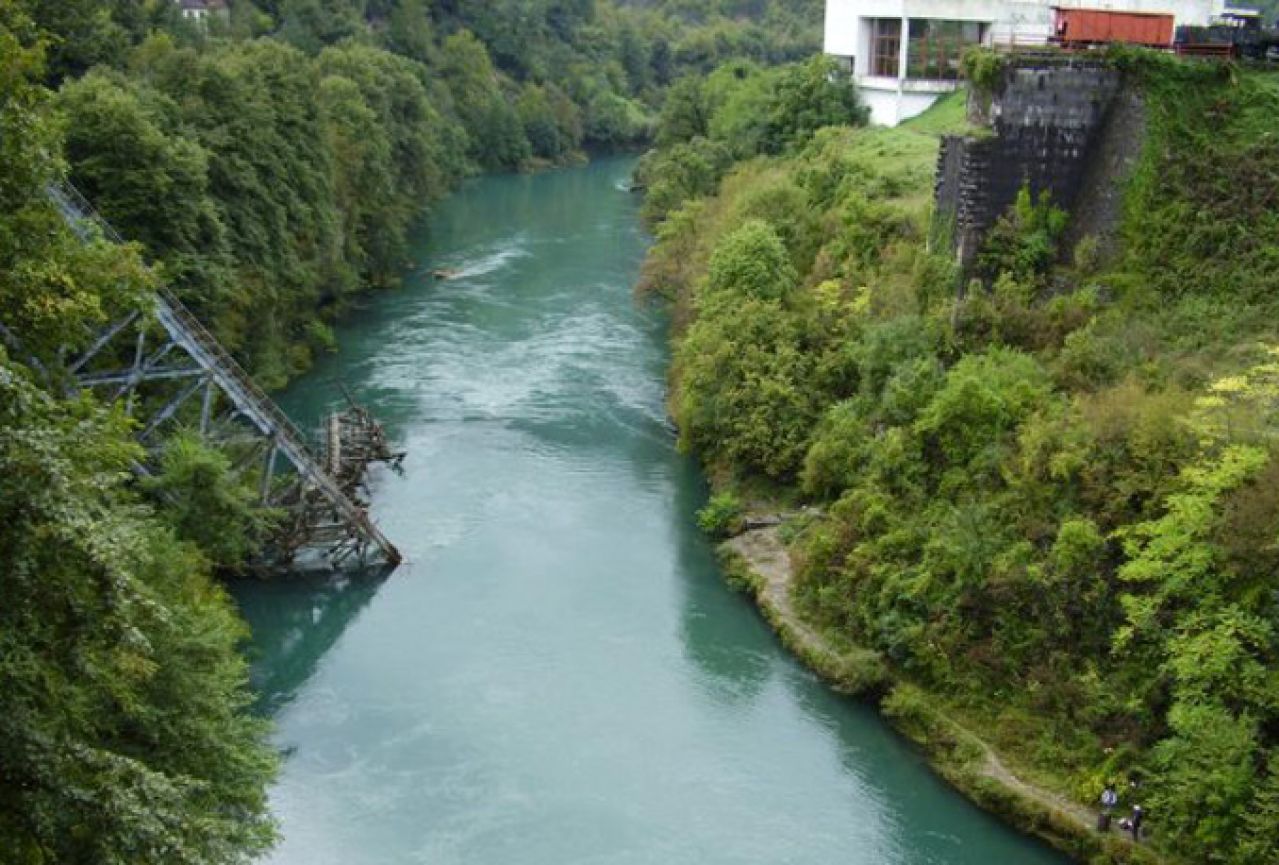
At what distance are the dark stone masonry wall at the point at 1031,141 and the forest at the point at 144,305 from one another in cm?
1901

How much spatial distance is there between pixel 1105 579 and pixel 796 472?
10840mm

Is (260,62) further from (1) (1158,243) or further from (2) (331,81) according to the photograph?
(1) (1158,243)

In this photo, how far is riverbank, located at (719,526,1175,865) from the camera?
22.2m

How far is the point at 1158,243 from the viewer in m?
31.6

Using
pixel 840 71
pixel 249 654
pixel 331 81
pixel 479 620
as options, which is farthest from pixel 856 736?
pixel 331 81

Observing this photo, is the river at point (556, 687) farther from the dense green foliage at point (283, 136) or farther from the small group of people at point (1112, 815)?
the dense green foliage at point (283, 136)

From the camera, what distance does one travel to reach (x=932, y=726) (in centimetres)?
2517

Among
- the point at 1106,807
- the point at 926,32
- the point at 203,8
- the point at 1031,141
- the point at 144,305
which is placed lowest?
the point at 1106,807

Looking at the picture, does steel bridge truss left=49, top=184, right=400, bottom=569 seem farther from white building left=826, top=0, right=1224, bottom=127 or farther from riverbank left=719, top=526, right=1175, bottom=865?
white building left=826, top=0, right=1224, bottom=127

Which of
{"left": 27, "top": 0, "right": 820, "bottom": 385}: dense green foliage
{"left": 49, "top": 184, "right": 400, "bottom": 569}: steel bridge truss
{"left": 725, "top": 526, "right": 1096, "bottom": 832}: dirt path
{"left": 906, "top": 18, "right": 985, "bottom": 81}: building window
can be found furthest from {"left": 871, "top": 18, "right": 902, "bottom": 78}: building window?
{"left": 49, "top": 184, "right": 400, "bottom": 569}: steel bridge truss

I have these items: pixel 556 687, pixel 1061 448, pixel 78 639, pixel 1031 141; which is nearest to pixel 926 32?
pixel 1031 141

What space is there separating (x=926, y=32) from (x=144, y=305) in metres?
40.3

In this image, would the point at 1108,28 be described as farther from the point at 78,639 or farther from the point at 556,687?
the point at 78,639

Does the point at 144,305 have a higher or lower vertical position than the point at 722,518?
higher
